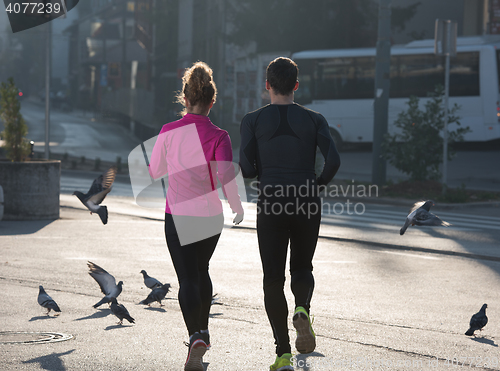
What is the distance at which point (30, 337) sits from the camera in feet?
16.2

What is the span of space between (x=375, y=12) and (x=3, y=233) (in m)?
25.4

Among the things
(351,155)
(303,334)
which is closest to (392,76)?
(351,155)

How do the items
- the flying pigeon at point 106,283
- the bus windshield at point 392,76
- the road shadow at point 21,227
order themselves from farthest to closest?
1. the bus windshield at point 392,76
2. the road shadow at point 21,227
3. the flying pigeon at point 106,283

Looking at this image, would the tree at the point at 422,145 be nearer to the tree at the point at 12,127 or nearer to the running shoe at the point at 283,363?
the tree at the point at 12,127

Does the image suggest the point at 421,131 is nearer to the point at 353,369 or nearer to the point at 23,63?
the point at 353,369

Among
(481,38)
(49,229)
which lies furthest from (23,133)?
(481,38)

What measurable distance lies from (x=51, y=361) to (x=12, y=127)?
27.0 feet

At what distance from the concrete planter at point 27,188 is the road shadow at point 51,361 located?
7459mm

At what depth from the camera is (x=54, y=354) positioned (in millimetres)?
4520

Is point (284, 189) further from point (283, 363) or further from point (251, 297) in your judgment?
point (251, 297)

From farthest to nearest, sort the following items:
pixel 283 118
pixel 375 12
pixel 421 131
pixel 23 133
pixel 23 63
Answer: pixel 23 63, pixel 375 12, pixel 421 131, pixel 23 133, pixel 283 118

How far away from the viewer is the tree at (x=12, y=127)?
11805 millimetres

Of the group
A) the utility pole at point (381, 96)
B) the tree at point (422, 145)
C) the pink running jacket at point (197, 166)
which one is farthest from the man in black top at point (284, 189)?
the utility pole at point (381, 96)

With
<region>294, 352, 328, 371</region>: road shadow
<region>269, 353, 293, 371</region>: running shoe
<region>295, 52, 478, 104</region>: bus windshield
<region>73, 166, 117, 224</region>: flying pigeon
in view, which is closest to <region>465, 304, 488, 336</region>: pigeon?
<region>294, 352, 328, 371</region>: road shadow
